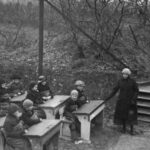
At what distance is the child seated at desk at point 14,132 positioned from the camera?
22.4ft

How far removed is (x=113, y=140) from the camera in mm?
9539

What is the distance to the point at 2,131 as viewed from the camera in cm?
698

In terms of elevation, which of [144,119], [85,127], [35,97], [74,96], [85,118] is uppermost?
[74,96]

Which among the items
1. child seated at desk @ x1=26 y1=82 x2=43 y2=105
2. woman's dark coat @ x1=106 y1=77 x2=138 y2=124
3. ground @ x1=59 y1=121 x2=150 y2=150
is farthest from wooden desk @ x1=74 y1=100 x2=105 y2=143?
child seated at desk @ x1=26 y1=82 x2=43 y2=105

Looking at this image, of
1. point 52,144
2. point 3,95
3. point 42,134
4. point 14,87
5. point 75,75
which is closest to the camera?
point 42,134

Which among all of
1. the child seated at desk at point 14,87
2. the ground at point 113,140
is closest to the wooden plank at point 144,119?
the ground at point 113,140

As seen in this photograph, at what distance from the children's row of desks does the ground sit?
0.32 meters

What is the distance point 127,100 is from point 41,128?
11.0ft

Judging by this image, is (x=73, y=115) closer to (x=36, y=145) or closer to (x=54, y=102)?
(x=54, y=102)

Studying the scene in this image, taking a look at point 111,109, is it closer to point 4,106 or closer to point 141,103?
point 141,103

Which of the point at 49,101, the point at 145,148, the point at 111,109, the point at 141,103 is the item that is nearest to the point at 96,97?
the point at 111,109

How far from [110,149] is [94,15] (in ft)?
20.9

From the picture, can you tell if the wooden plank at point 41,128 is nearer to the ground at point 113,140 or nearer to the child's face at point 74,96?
the ground at point 113,140

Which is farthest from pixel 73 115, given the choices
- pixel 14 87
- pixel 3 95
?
pixel 14 87
